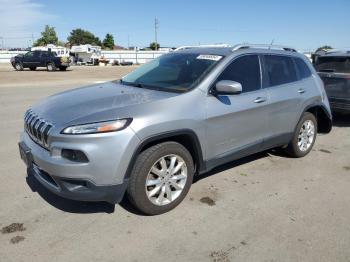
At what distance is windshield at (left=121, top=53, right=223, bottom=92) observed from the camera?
14.8 feet

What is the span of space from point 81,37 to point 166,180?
135607mm

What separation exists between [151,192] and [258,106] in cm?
188

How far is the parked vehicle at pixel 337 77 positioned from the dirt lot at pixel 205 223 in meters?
3.14

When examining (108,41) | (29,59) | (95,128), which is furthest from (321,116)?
(108,41)

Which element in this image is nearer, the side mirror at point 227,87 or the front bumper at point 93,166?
the front bumper at point 93,166

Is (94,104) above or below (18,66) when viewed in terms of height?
above

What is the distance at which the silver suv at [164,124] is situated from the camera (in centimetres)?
356

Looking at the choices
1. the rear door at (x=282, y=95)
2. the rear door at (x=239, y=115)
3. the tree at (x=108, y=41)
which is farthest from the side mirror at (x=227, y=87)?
the tree at (x=108, y=41)

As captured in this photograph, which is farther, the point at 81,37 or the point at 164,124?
the point at 81,37

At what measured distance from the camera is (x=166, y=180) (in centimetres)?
407

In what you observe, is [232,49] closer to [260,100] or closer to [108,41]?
[260,100]

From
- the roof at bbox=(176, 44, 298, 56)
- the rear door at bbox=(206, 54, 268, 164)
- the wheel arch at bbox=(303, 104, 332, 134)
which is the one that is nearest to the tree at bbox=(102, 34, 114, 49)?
the wheel arch at bbox=(303, 104, 332, 134)

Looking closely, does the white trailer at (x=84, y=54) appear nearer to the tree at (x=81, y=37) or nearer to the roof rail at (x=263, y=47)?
the roof rail at (x=263, y=47)

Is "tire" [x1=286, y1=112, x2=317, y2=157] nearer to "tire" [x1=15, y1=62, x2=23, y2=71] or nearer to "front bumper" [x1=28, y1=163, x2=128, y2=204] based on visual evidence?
"front bumper" [x1=28, y1=163, x2=128, y2=204]
